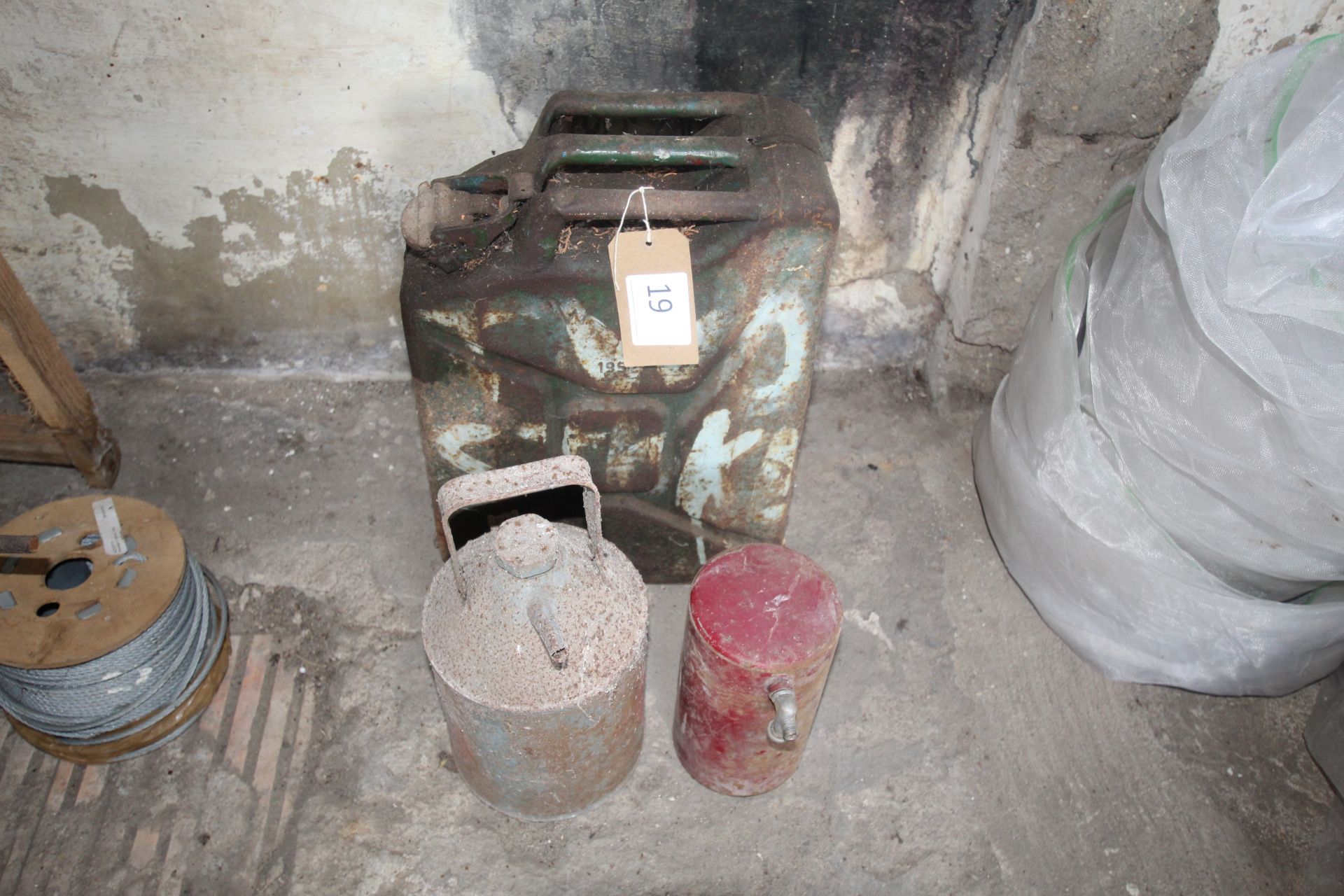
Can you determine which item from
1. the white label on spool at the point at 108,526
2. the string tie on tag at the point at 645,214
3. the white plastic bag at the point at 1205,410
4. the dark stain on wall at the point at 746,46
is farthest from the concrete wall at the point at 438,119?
the white label on spool at the point at 108,526

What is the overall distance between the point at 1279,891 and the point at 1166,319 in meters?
1.27

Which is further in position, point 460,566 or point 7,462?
point 7,462

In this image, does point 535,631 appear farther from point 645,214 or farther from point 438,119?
point 438,119

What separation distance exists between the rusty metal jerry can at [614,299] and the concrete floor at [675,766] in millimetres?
553

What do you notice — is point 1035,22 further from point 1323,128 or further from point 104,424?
point 104,424

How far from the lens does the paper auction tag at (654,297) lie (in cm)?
169

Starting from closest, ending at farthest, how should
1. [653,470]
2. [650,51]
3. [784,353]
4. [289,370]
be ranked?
[784,353] < [653,470] < [650,51] < [289,370]

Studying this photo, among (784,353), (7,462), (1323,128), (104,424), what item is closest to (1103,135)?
(1323,128)

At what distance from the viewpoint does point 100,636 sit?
1846 mm

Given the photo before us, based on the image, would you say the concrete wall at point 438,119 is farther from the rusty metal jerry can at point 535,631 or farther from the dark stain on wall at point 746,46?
the rusty metal jerry can at point 535,631

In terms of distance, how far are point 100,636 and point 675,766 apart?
4.13ft

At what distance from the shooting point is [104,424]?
267 centimetres

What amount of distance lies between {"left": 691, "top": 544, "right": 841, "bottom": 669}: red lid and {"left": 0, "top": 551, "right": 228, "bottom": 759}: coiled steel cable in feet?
3.80

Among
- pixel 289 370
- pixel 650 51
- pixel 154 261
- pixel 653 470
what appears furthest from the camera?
pixel 289 370
